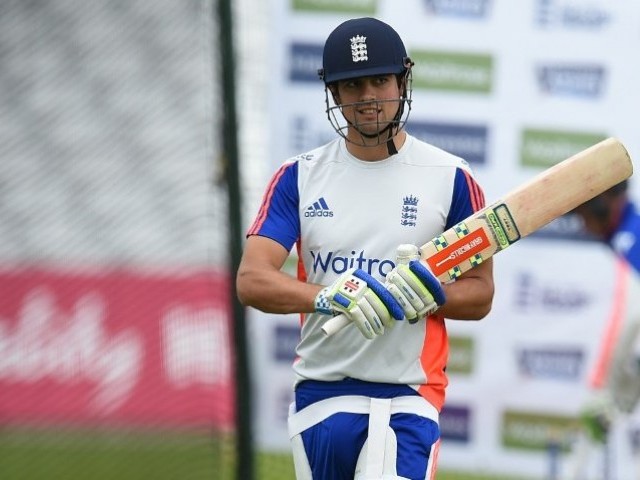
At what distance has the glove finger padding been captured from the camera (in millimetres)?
3357

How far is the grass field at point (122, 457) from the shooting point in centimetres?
602

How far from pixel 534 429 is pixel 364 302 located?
9.11ft

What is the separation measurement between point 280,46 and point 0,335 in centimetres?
188

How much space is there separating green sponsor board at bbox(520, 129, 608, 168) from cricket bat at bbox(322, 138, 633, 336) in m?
2.14

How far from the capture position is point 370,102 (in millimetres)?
3545

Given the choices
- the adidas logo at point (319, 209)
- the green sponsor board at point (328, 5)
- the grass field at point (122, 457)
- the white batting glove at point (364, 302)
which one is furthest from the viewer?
the grass field at point (122, 457)

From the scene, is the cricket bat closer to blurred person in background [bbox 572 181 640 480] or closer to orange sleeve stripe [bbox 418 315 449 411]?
orange sleeve stripe [bbox 418 315 449 411]

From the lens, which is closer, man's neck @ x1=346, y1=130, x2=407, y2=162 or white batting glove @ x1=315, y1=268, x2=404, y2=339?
white batting glove @ x1=315, y1=268, x2=404, y2=339

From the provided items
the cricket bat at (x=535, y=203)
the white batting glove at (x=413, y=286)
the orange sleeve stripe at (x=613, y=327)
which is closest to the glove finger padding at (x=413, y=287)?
the white batting glove at (x=413, y=286)

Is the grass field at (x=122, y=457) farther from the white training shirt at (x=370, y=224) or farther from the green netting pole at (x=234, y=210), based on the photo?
the white training shirt at (x=370, y=224)

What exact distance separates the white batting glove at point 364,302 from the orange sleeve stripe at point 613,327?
263 cm

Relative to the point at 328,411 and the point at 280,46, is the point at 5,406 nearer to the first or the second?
the point at 280,46

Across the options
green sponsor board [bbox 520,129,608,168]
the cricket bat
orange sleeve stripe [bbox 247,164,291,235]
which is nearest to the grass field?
green sponsor board [bbox 520,129,608,168]

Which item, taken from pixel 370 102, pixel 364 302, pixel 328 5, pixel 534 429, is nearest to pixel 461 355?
pixel 534 429
